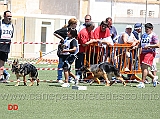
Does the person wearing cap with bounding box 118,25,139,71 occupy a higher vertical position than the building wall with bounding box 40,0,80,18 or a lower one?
lower

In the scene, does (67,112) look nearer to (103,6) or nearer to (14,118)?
(14,118)

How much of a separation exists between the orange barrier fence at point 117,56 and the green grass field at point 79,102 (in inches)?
75.3

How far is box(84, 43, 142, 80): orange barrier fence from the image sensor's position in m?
17.1

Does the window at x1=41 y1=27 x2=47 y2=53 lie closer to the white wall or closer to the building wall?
the building wall

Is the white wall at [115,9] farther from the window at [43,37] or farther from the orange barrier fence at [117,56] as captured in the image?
the orange barrier fence at [117,56]

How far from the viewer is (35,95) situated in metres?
12.7

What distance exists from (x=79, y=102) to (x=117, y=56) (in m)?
6.05

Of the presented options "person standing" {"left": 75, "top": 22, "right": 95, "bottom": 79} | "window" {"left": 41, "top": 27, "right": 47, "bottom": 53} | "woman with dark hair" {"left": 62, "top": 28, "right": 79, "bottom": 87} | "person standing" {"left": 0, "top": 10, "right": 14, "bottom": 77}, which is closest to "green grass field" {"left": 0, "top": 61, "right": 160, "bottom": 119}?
"woman with dark hair" {"left": 62, "top": 28, "right": 79, "bottom": 87}

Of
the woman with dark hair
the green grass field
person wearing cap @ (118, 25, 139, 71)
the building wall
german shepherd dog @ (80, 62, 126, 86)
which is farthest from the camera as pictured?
the building wall

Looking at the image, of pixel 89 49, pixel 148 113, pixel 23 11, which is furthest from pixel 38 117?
pixel 23 11

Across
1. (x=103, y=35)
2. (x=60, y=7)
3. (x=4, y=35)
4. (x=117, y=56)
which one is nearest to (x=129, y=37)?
(x=117, y=56)

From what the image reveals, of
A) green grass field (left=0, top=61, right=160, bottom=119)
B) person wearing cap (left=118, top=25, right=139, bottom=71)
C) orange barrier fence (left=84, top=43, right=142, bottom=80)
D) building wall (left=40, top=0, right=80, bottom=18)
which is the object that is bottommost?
green grass field (left=0, top=61, right=160, bottom=119)

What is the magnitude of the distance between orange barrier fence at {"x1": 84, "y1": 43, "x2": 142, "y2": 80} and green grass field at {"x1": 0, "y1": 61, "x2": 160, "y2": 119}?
191cm

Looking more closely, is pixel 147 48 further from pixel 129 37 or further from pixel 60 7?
pixel 60 7
